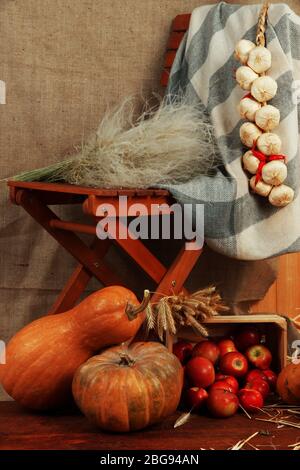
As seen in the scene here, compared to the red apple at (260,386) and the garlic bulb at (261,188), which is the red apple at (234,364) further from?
the garlic bulb at (261,188)

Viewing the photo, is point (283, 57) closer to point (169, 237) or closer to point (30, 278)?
point (169, 237)

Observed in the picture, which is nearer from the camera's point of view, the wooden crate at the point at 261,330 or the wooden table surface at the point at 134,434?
the wooden table surface at the point at 134,434

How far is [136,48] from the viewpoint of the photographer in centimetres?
188

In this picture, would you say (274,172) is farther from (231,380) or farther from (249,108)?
(231,380)

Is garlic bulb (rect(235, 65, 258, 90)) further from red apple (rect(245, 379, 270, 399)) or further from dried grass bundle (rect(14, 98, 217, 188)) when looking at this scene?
red apple (rect(245, 379, 270, 399))

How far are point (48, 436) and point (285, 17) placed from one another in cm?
103

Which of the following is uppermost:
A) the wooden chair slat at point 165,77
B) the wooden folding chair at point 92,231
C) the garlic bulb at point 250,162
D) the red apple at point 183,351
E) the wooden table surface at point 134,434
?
the wooden chair slat at point 165,77

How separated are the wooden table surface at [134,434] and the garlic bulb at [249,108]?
645 millimetres

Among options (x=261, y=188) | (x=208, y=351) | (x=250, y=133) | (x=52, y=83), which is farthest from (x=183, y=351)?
(x=52, y=83)

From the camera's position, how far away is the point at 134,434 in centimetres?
138

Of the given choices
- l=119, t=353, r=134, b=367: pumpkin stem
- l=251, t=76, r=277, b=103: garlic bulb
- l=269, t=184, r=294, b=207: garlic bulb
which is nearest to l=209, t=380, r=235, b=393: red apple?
l=119, t=353, r=134, b=367: pumpkin stem

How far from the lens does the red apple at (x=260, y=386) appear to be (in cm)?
156

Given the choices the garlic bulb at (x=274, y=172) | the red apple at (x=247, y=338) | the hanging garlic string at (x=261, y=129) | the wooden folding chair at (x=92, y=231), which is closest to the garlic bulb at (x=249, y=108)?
the hanging garlic string at (x=261, y=129)

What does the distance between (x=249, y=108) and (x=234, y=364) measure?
1.85 ft
